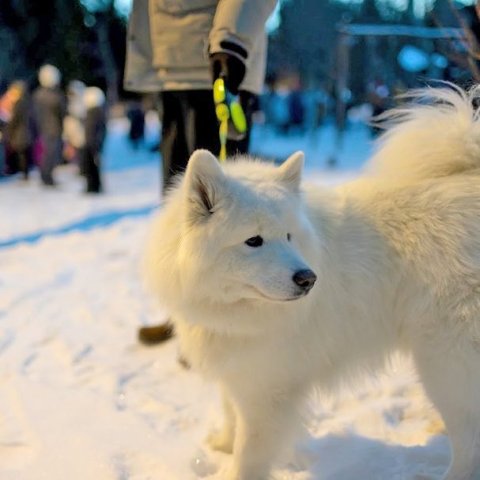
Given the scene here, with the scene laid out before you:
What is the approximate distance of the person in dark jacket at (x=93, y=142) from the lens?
9492mm

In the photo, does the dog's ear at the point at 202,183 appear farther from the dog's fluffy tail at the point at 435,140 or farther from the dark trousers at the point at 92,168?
the dark trousers at the point at 92,168

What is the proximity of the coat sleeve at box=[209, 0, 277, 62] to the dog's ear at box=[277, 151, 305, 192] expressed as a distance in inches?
27.2

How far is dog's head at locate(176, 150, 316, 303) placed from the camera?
1869 millimetres

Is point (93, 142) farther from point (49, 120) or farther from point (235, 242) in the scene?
point (235, 242)

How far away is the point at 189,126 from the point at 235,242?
1.24 meters

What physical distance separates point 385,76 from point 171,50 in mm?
13941

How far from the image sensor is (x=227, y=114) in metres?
2.58

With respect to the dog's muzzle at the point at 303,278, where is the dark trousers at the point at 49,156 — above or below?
Answer: below

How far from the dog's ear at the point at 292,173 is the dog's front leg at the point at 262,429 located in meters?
0.67

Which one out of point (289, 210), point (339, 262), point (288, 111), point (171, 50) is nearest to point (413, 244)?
point (339, 262)

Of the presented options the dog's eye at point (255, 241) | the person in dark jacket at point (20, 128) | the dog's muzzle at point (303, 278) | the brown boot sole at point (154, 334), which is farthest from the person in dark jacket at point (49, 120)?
the dog's muzzle at point (303, 278)

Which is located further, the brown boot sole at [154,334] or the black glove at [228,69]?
the brown boot sole at [154,334]

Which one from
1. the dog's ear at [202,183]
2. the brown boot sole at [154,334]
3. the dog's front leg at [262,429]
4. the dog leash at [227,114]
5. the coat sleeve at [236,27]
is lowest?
the brown boot sole at [154,334]

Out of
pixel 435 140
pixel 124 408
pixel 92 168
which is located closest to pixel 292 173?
pixel 435 140
